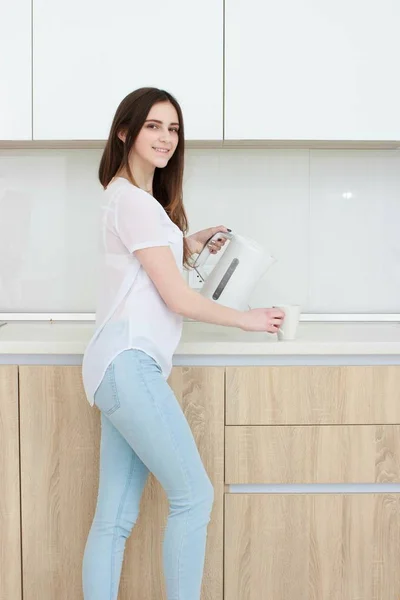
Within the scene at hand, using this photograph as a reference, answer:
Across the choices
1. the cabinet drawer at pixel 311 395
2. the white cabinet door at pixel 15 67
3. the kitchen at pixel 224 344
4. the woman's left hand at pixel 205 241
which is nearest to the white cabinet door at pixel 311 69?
the kitchen at pixel 224 344

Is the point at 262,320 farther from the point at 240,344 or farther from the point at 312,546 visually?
the point at 312,546

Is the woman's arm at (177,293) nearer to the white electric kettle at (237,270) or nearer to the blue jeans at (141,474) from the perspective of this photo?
the blue jeans at (141,474)

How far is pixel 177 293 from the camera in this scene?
1.59 meters

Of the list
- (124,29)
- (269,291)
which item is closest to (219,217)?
(269,291)

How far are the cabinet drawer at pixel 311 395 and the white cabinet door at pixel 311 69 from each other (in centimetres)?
68

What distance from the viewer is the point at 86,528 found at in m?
1.97

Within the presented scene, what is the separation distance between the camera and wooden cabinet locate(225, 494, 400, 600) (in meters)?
1.95

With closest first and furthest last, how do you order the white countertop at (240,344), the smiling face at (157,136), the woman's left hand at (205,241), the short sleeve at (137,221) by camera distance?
the short sleeve at (137,221) → the smiling face at (157,136) → the white countertop at (240,344) → the woman's left hand at (205,241)

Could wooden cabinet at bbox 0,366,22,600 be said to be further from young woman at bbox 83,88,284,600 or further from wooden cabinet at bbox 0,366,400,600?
young woman at bbox 83,88,284,600

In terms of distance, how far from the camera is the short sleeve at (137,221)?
1554 mm

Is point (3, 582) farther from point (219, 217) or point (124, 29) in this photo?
point (124, 29)

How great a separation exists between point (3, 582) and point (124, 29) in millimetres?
1546

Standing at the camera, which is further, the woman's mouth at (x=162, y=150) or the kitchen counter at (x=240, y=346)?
the kitchen counter at (x=240, y=346)

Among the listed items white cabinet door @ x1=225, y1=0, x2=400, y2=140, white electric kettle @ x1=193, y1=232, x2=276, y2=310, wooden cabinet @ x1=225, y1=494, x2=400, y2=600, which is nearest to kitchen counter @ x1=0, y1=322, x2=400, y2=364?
white electric kettle @ x1=193, y1=232, x2=276, y2=310
